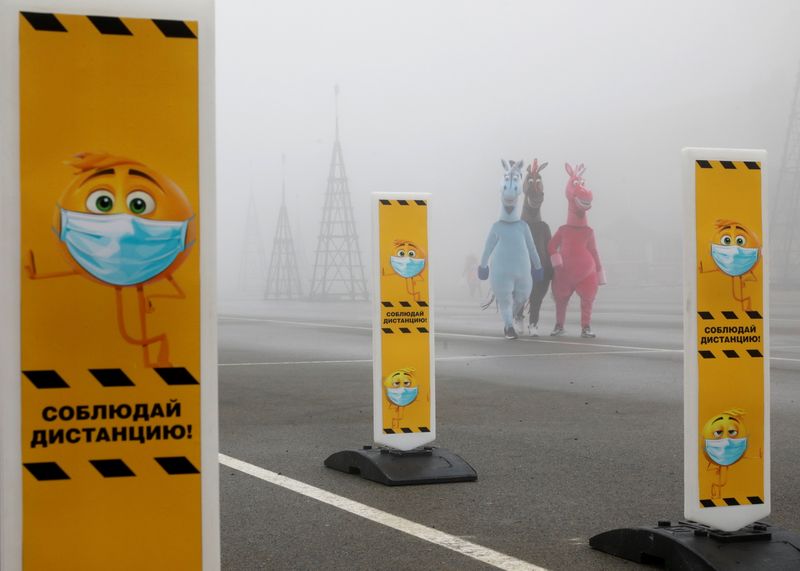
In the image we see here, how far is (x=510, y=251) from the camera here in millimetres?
21031

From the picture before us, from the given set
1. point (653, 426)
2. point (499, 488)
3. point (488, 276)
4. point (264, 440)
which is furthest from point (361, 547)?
point (488, 276)

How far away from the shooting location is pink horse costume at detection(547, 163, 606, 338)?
21.9 m

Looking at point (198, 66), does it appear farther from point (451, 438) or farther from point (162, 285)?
point (451, 438)

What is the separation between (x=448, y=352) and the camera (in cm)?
1881

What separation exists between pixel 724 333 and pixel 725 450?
1.73ft

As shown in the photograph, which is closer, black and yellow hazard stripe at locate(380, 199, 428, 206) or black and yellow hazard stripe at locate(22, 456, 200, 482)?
black and yellow hazard stripe at locate(22, 456, 200, 482)

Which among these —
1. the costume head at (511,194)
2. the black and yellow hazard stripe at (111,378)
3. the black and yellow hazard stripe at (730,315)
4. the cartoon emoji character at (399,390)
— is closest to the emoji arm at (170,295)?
the black and yellow hazard stripe at (111,378)

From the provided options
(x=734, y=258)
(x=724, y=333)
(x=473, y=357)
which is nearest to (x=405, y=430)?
(x=724, y=333)

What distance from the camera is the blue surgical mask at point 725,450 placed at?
4.92 meters

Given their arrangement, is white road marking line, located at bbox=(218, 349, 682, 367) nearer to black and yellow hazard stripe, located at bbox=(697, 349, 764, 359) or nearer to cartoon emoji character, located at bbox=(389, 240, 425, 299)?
cartoon emoji character, located at bbox=(389, 240, 425, 299)

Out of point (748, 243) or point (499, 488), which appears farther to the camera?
point (499, 488)

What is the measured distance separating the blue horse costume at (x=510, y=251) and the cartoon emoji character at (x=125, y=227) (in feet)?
59.0

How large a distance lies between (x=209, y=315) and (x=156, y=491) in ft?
1.68

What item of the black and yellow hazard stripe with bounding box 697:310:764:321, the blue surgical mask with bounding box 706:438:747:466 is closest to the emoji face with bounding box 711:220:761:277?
the black and yellow hazard stripe with bounding box 697:310:764:321
